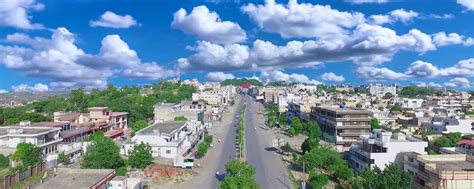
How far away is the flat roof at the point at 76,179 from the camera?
96.8ft

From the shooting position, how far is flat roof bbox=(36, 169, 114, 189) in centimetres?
2952

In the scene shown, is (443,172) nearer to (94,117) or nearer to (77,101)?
(94,117)

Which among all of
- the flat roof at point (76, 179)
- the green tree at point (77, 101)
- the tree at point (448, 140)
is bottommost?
the flat roof at point (76, 179)

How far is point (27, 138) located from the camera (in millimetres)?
47031

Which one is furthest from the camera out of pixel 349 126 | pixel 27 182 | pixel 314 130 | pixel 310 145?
pixel 314 130

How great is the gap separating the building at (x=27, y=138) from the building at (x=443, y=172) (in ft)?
125

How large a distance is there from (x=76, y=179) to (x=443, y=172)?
25.6 m

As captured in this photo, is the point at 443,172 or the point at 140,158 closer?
the point at 443,172

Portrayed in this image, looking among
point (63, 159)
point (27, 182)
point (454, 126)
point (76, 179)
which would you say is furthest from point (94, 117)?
point (454, 126)

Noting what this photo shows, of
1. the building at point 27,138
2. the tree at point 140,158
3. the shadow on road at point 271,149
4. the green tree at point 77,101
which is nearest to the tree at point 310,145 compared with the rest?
the shadow on road at point 271,149

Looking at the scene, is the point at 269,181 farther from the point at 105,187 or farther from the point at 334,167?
the point at 105,187

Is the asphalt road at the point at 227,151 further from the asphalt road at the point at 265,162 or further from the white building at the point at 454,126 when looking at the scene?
the white building at the point at 454,126

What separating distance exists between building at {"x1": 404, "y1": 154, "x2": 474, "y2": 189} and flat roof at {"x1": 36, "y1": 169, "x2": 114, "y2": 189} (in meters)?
23.7

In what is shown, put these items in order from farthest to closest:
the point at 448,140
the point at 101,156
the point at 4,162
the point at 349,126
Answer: the point at 349,126 < the point at 448,140 < the point at 4,162 < the point at 101,156
